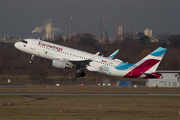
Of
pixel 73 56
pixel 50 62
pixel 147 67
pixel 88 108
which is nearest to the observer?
pixel 88 108

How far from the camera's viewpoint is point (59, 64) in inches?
2223

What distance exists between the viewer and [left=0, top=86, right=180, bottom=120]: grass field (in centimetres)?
4738

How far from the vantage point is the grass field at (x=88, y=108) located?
155 ft

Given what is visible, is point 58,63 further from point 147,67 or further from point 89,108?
point 147,67

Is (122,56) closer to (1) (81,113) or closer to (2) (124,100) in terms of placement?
(2) (124,100)

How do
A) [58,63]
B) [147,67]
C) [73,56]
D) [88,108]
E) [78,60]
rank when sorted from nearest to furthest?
[88,108] < [58,63] < [78,60] < [73,56] < [147,67]

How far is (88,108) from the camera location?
54.3 metres

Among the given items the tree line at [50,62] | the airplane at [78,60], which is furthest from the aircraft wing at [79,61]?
the tree line at [50,62]

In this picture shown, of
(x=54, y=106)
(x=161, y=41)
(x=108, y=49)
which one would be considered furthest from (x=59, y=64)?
(x=161, y=41)

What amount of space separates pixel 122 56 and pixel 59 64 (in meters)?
82.0

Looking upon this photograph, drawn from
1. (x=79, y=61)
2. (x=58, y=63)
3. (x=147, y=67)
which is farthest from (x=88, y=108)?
(x=147, y=67)

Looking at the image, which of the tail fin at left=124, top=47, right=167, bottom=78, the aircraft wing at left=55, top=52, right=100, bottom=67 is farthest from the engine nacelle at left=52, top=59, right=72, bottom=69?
the tail fin at left=124, top=47, right=167, bottom=78

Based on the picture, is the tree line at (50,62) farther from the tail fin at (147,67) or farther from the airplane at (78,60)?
the tail fin at (147,67)

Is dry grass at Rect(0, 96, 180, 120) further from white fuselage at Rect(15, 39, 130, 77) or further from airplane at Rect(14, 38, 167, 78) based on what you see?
white fuselage at Rect(15, 39, 130, 77)
